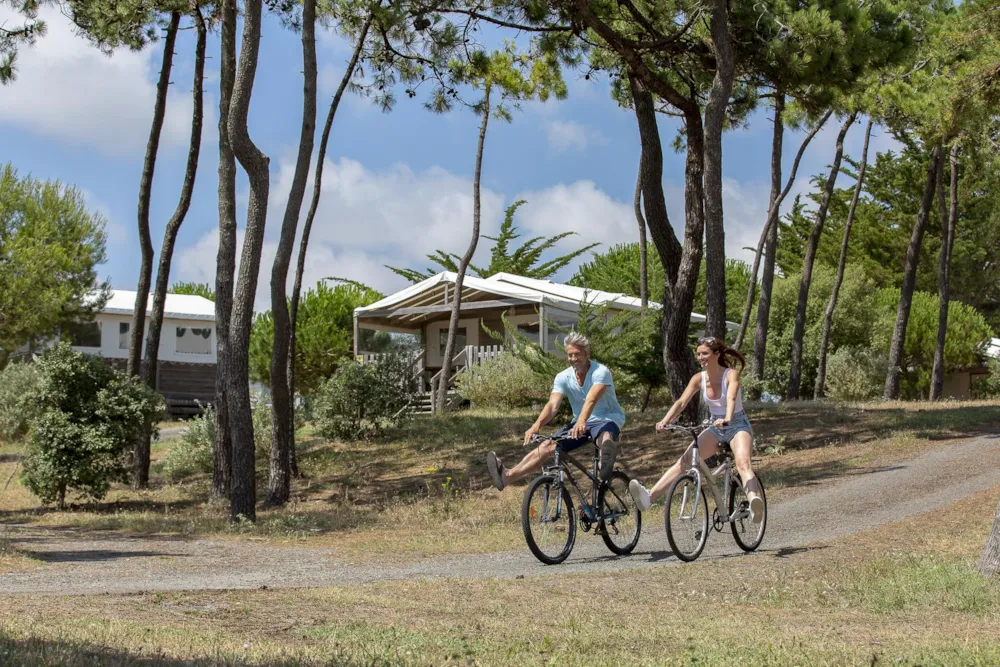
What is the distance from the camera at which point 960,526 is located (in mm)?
10086

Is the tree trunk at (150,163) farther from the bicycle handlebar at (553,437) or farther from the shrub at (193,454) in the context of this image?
the bicycle handlebar at (553,437)

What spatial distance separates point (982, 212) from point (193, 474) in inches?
1375

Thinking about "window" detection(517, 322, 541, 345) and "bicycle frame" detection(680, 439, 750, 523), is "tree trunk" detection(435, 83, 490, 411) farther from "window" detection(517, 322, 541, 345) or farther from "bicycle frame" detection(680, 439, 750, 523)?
"bicycle frame" detection(680, 439, 750, 523)

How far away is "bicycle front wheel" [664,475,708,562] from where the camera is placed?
325 inches

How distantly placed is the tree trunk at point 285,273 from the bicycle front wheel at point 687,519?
25.8 ft

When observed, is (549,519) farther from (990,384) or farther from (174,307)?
(990,384)

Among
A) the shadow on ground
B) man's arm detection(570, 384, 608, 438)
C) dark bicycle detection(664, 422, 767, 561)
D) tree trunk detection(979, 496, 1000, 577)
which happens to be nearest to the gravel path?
dark bicycle detection(664, 422, 767, 561)

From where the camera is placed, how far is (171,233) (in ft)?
60.6

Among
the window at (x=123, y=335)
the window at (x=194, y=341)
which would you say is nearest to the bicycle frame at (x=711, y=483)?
the window at (x=194, y=341)

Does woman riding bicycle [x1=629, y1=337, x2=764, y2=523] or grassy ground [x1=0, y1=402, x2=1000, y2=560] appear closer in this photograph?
woman riding bicycle [x1=629, y1=337, x2=764, y2=523]

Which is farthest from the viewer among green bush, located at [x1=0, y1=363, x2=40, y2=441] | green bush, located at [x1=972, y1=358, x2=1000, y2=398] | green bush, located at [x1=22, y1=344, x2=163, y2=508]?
green bush, located at [x1=972, y1=358, x2=1000, y2=398]

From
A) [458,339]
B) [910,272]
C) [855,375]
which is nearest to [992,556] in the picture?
[910,272]

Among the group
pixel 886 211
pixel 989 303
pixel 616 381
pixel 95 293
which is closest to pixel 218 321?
pixel 616 381

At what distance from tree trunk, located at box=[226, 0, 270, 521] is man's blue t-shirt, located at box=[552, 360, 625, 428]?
5954 mm
